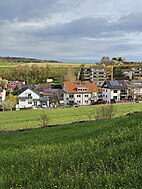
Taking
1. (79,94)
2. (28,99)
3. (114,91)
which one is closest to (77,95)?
(79,94)

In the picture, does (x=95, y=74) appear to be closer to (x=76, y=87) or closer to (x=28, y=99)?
(x=76, y=87)

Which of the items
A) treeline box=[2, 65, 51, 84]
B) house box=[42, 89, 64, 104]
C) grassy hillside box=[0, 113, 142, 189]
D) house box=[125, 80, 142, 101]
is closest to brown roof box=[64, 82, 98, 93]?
house box=[42, 89, 64, 104]

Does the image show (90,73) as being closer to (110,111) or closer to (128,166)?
(110,111)

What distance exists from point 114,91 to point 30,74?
4891cm

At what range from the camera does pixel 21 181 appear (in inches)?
264

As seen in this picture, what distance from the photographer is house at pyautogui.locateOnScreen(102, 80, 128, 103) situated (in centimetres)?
8025

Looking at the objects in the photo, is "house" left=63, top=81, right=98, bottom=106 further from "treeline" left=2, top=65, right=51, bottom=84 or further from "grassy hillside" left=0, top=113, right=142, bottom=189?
"grassy hillside" left=0, top=113, right=142, bottom=189

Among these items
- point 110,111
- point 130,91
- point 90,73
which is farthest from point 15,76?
point 110,111

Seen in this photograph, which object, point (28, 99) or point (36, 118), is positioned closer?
point (36, 118)

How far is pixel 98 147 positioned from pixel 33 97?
72064mm

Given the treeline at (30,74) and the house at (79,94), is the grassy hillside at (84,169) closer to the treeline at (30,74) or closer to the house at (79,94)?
the house at (79,94)

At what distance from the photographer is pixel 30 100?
78188mm

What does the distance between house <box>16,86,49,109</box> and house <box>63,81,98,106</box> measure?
585cm

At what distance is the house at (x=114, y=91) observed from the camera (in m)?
80.2
